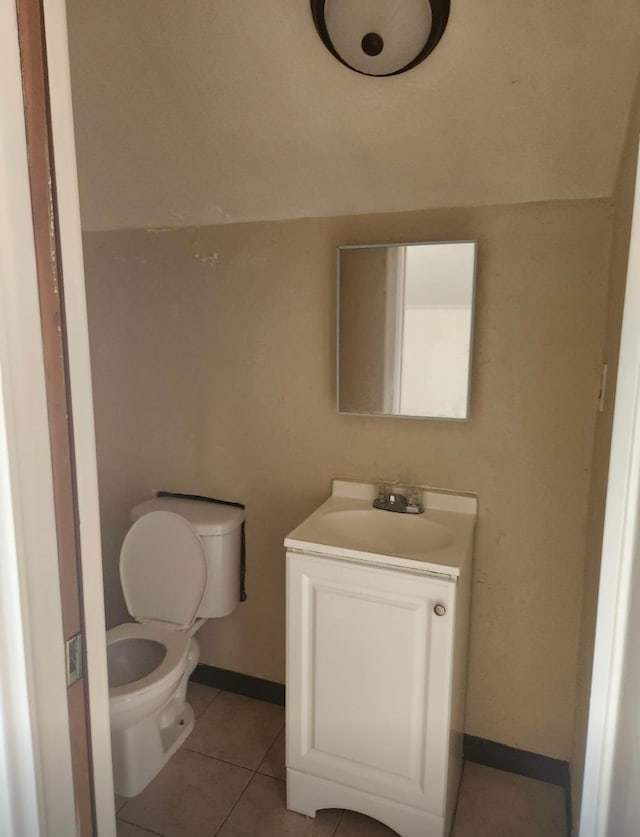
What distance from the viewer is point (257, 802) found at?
1830mm

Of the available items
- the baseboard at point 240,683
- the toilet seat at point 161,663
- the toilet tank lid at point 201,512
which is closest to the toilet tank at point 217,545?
the toilet tank lid at point 201,512

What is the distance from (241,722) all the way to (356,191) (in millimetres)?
2028

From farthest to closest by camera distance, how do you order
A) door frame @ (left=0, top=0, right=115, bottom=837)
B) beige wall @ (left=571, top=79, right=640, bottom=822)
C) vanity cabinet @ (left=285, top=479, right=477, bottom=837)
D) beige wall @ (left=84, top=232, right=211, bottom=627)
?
beige wall @ (left=84, top=232, right=211, bottom=627)
vanity cabinet @ (left=285, top=479, right=477, bottom=837)
beige wall @ (left=571, top=79, right=640, bottom=822)
door frame @ (left=0, top=0, right=115, bottom=837)

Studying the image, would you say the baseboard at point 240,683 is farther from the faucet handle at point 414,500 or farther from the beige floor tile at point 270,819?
the faucet handle at point 414,500

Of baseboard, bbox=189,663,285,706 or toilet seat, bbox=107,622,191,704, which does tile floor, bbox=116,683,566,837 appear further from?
toilet seat, bbox=107,622,191,704

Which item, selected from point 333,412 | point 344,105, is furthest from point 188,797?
point 344,105

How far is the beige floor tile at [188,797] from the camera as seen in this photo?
1752 mm

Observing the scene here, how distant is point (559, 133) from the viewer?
147 cm

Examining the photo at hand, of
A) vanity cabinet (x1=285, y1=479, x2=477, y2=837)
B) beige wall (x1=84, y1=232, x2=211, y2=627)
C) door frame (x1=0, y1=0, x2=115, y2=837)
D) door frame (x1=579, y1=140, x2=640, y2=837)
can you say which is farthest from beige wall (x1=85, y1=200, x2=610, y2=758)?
door frame (x1=0, y1=0, x2=115, y2=837)

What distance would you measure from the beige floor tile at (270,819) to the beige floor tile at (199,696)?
47 cm

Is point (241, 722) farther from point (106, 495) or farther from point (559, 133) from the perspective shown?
point (559, 133)

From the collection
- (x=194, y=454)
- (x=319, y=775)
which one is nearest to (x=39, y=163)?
(x=194, y=454)

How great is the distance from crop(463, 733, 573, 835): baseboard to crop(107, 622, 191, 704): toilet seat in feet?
3.52

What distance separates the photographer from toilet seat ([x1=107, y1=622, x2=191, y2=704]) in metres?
1.73
